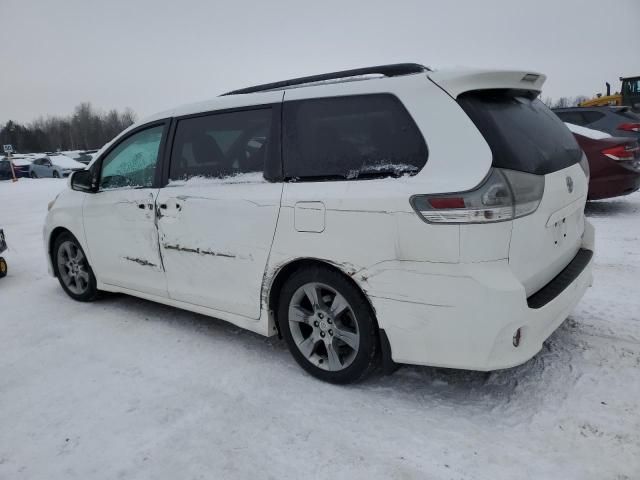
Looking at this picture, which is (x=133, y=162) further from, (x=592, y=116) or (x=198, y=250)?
(x=592, y=116)

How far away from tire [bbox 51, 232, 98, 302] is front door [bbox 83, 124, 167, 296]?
0.89 ft

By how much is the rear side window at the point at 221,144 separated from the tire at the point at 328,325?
2.79 feet

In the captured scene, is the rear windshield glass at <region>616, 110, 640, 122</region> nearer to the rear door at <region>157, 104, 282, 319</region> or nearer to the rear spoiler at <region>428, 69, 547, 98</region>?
the rear spoiler at <region>428, 69, 547, 98</region>

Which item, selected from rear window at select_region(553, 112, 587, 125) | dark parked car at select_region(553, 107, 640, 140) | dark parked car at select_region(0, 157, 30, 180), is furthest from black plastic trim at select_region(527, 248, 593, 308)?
dark parked car at select_region(0, 157, 30, 180)

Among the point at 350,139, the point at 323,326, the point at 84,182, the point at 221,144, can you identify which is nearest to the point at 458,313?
the point at 323,326

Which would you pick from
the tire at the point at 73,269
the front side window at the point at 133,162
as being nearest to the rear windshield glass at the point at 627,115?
the front side window at the point at 133,162

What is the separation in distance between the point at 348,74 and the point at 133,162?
6.88ft

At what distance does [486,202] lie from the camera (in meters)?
2.33

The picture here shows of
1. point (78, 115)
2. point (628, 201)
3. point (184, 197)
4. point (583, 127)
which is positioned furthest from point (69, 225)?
point (78, 115)

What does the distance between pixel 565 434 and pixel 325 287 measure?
1.45 m

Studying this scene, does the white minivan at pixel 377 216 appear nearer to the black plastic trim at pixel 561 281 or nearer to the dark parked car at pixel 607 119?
the black plastic trim at pixel 561 281

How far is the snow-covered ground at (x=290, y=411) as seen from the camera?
231 cm

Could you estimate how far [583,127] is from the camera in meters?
7.92

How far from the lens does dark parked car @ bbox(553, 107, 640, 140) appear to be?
8266 mm
